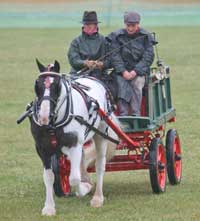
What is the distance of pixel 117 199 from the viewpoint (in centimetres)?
973

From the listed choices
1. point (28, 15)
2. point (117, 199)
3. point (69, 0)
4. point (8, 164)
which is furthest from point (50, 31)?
point (117, 199)

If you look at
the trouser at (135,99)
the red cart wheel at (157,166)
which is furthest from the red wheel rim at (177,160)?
the trouser at (135,99)

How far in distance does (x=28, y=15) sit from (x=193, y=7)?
9.39 meters

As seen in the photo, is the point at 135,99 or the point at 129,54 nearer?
the point at 135,99

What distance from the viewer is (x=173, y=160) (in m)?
10.5

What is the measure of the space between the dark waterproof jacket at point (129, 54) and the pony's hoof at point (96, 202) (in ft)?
3.81

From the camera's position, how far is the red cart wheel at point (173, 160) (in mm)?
10516

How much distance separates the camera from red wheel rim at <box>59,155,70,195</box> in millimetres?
9656

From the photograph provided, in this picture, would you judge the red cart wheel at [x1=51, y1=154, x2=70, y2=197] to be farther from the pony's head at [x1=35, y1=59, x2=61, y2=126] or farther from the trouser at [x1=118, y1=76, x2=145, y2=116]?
the pony's head at [x1=35, y1=59, x2=61, y2=126]

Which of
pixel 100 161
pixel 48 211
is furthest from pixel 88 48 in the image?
pixel 48 211

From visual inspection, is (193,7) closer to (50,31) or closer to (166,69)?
(50,31)

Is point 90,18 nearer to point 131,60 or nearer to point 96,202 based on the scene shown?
point 131,60

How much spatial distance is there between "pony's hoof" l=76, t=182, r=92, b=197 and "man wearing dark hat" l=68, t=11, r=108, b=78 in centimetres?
119

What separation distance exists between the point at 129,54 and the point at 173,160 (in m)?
1.32
